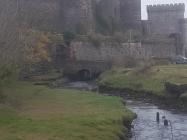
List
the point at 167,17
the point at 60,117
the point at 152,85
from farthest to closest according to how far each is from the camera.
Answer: the point at 167,17 → the point at 152,85 → the point at 60,117

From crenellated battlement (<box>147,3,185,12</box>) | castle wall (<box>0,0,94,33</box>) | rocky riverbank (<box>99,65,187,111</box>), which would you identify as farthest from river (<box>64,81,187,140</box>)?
crenellated battlement (<box>147,3,185,12</box>)

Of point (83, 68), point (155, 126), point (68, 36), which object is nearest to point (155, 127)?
point (155, 126)

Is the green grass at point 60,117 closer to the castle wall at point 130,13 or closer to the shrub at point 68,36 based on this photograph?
the shrub at point 68,36

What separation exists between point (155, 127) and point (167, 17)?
84143 mm

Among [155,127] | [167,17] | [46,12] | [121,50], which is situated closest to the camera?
[155,127]

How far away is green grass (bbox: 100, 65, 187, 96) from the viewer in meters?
63.6

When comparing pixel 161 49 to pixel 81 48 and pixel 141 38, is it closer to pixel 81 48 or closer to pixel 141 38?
pixel 141 38

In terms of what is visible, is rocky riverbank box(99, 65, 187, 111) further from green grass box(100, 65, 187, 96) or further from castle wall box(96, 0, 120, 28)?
castle wall box(96, 0, 120, 28)

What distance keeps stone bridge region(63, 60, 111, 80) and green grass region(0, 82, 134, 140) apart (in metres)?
36.8

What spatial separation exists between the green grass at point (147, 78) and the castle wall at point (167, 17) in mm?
45428

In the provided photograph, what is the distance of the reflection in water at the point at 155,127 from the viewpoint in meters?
36.6

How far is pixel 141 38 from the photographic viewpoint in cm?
10081

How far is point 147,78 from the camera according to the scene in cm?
6975

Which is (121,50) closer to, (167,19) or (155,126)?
(167,19)
